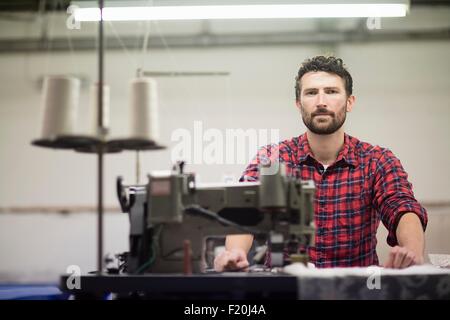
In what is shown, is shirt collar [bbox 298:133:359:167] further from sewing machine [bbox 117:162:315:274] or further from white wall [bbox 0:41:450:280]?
white wall [bbox 0:41:450:280]

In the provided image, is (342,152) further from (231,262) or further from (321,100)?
(231,262)

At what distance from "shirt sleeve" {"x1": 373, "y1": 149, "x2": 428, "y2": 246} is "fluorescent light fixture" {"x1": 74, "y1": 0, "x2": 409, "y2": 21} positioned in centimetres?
103

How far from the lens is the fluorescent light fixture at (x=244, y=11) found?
9.60 ft

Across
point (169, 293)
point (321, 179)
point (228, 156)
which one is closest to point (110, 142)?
point (169, 293)

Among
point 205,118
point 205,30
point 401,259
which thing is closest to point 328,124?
point 401,259

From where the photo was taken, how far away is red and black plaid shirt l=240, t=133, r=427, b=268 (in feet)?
7.11

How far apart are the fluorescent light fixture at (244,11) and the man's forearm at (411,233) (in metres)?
1.40

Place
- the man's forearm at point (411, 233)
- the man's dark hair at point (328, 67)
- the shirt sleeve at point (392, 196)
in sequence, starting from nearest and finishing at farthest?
the man's forearm at point (411, 233), the shirt sleeve at point (392, 196), the man's dark hair at point (328, 67)

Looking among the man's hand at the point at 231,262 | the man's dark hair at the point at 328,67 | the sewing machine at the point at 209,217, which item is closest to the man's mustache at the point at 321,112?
the man's dark hair at the point at 328,67

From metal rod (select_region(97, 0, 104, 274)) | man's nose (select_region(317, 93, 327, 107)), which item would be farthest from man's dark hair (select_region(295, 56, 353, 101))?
metal rod (select_region(97, 0, 104, 274))

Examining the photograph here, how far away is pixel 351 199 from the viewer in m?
2.21

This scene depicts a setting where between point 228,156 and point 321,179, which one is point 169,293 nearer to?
point 321,179

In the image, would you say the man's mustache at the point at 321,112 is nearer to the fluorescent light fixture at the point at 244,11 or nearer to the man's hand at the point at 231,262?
the man's hand at the point at 231,262

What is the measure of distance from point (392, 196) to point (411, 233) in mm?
205
